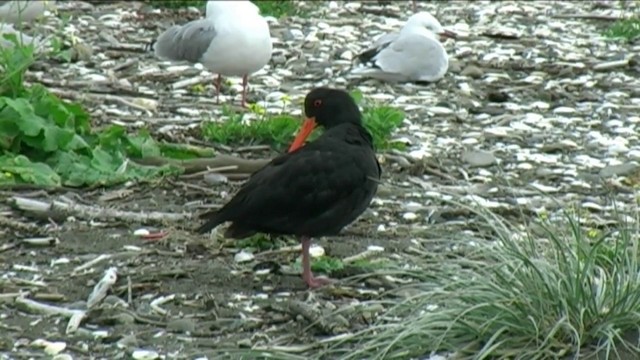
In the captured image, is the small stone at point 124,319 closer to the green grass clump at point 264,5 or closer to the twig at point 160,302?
the twig at point 160,302

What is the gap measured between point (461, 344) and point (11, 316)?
6.25 ft

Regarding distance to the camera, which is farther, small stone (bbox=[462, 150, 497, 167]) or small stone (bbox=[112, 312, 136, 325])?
small stone (bbox=[462, 150, 497, 167])

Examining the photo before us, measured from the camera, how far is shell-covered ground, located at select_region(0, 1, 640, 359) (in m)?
5.86

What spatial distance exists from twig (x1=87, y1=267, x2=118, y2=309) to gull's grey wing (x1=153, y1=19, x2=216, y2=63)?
4.02m

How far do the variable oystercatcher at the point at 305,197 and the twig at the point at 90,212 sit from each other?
73cm

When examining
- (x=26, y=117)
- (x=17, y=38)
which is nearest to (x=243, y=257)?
(x=26, y=117)

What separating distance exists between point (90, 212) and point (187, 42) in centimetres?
332

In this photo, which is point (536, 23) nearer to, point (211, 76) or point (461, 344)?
point (211, 76)

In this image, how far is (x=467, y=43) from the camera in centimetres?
1200

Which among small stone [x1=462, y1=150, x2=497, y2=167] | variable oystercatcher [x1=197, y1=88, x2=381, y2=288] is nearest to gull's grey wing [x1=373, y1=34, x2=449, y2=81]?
small stone [x1=462, y1=150, x2=497, y2=167]

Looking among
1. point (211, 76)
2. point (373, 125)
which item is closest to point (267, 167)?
point (373, 125)

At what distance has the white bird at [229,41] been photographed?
9.84 m

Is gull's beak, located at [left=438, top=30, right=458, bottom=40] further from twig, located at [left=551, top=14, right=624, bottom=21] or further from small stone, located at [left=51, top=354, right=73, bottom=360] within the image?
small stone, located at [left=51, top=354, right=73, bottom=360]

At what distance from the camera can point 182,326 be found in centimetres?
579
